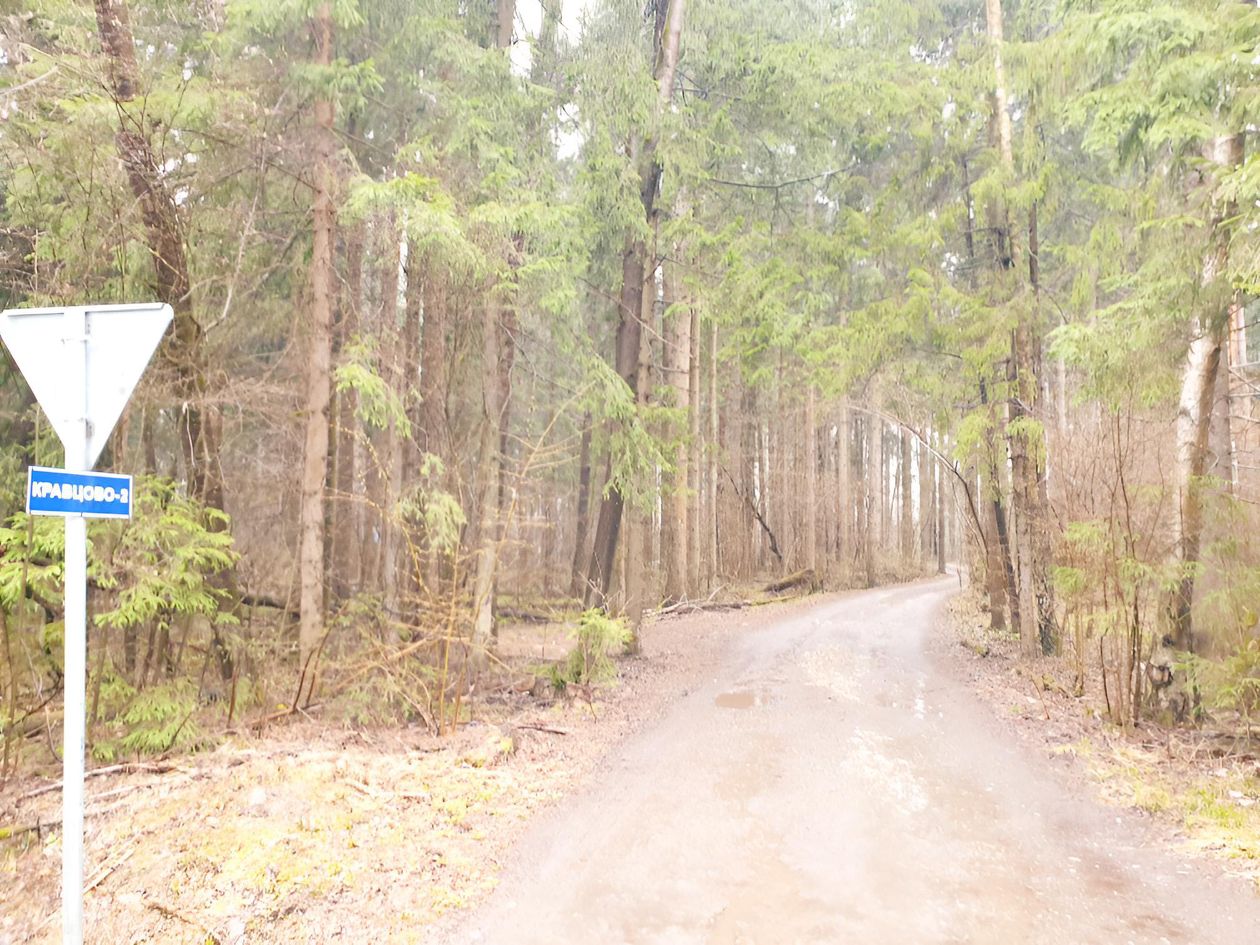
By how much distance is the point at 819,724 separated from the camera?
8.30 m

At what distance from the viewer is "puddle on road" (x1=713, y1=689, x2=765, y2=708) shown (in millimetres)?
9188

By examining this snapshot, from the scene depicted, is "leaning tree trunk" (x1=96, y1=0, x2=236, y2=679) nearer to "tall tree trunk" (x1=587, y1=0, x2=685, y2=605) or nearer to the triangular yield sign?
the triangular yield sign

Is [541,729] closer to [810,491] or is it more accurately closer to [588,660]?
[588,660]

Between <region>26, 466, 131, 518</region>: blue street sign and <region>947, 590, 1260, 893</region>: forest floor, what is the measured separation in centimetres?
641

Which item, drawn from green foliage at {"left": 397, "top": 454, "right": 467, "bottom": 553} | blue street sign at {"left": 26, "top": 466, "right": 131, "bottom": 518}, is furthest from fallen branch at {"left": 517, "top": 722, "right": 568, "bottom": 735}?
blue street sign at {"left": 26, "top": 466, "right": 131, "bottom": 518}

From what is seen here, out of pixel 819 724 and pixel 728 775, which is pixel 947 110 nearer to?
pixel 819 724

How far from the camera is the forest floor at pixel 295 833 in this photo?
4.00 meters

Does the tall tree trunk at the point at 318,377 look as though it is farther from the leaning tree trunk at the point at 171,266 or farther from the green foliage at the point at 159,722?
the green foliage at the point at 159,722

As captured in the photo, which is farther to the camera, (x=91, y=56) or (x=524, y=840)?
(x=91, y=56)

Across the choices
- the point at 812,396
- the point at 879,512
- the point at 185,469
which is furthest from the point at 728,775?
the point at 879,512

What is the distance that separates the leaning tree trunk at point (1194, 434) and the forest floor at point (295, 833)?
19.5 ft

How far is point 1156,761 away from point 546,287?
27.4 ft

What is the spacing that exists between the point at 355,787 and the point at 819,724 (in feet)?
15.8

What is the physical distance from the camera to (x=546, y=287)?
1026 centimetres
